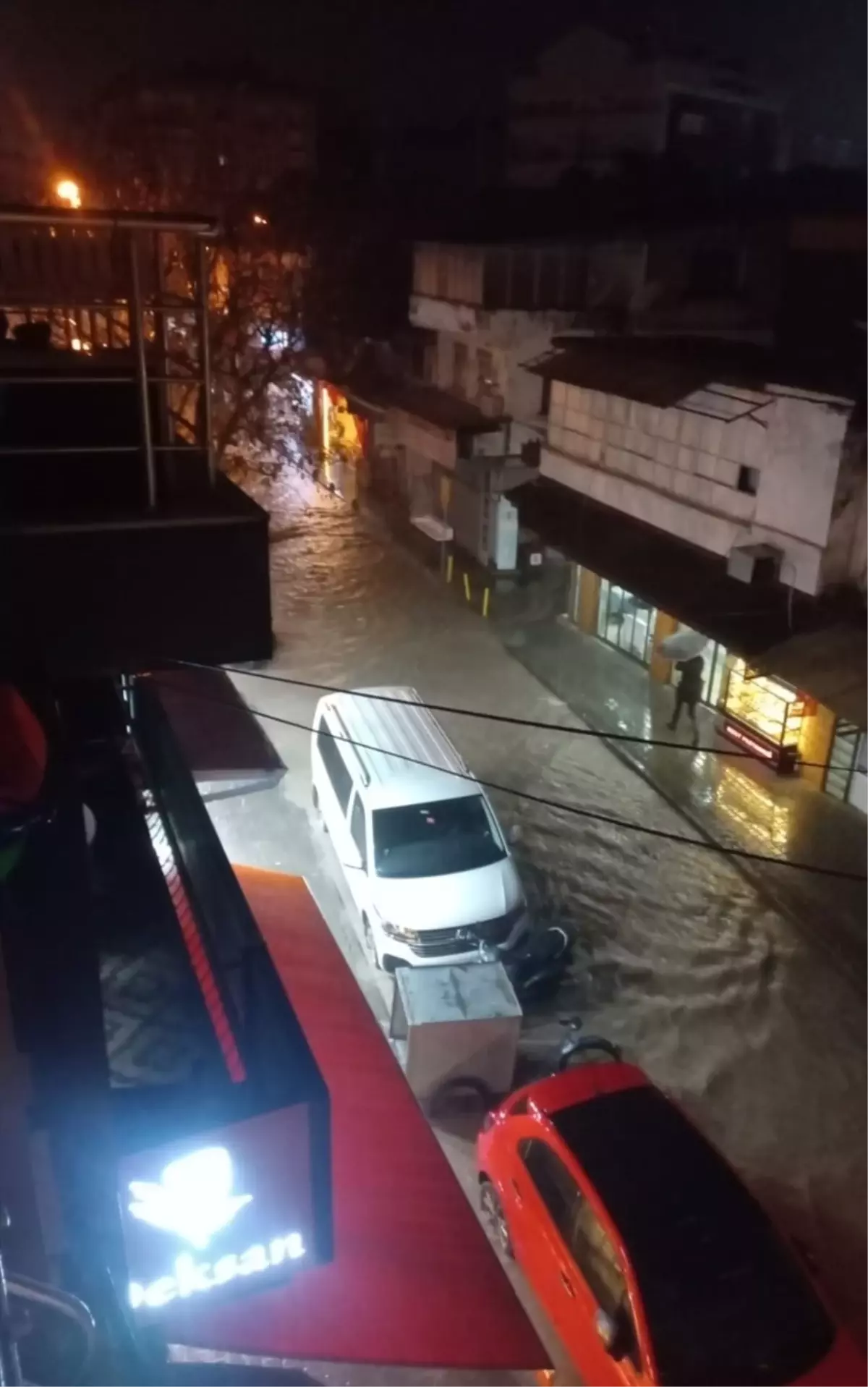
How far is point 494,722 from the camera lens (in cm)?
1390

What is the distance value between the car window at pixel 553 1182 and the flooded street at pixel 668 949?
78.5 inches

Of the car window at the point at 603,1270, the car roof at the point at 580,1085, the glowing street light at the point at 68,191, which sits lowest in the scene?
the car window at the point at 603,1270

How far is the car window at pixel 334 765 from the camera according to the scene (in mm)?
10172

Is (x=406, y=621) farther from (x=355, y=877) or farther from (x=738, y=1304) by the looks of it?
(x=738, y=1304)

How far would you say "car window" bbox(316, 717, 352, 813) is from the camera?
10172mm

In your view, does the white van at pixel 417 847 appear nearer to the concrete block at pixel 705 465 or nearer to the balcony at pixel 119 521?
the balcony at pixel 119 521

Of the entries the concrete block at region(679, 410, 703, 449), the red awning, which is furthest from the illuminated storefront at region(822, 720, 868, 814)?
the red awning

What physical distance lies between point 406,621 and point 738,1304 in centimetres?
1354

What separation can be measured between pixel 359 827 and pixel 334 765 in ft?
4.09

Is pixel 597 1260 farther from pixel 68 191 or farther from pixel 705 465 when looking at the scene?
pixel 68 191

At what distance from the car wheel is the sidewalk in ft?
12.8

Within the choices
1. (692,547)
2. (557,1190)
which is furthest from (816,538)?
(557,1190)

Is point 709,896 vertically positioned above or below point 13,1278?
below

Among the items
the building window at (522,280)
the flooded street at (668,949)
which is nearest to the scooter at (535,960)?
the flooded street at (668,949)
